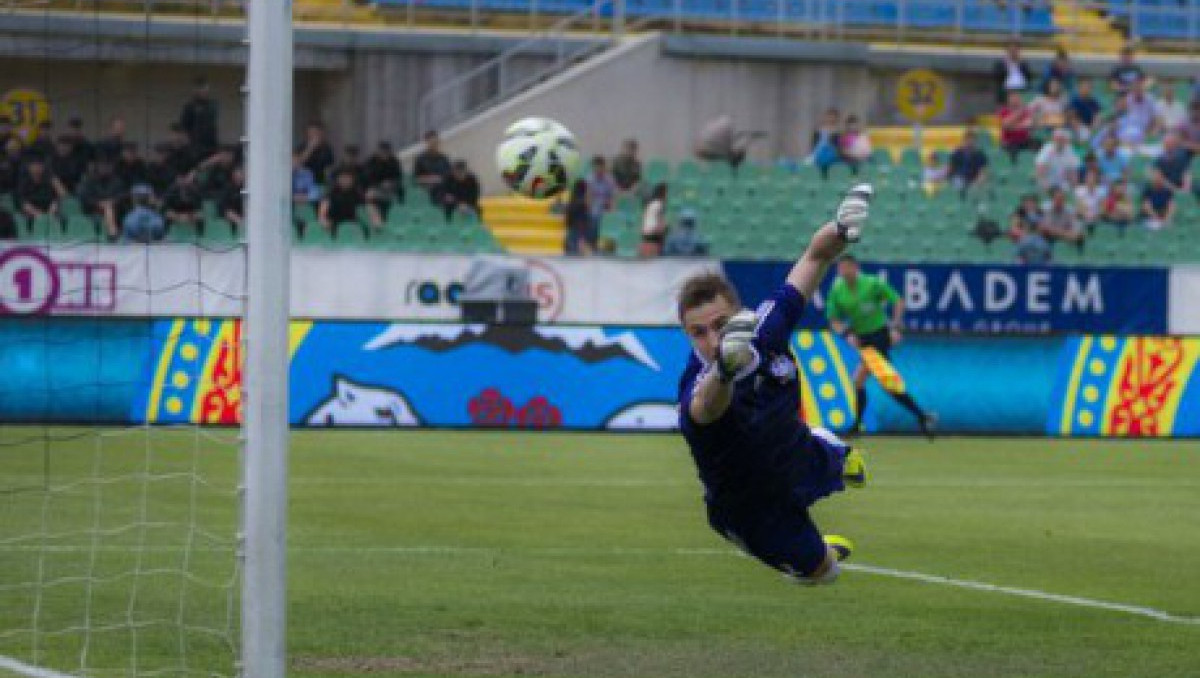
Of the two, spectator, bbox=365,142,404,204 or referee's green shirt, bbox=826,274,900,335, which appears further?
spectator, bbox=365,142,404,204

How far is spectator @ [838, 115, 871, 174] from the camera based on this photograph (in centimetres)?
3431

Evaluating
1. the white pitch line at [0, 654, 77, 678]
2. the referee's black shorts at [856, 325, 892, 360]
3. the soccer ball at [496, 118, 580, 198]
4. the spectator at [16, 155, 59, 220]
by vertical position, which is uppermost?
the soccer ball at [496, 118, 580, 198]

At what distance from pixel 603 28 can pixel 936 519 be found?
21.3 metres

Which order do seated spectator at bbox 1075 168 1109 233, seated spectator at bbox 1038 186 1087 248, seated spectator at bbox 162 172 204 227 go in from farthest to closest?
seated spectator at bbox 1075 168 1109 233 → seated spectator at bbox 1038 186 1087 248 → seated spectator at bbox 162 172 204 227

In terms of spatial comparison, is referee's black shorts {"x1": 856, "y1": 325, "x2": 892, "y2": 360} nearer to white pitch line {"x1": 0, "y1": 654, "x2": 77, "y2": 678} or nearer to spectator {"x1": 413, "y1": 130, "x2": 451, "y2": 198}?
spectator {"x1": 413, "y1": 130, "x2": 451, "y2": 198}

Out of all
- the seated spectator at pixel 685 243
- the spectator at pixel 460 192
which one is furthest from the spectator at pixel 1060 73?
the spectator at pixel 460 192

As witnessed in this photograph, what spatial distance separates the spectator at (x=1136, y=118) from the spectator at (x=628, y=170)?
866 cm

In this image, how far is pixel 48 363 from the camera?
23734 mm

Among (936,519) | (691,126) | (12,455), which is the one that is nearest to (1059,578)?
(936,519)

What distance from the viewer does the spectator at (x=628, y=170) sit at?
106ft

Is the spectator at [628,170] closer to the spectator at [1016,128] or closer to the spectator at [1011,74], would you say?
the spectator at [1016,128]

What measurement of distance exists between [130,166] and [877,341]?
8151 millimetres

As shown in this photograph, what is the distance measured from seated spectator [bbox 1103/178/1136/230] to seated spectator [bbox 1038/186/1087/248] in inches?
33.5

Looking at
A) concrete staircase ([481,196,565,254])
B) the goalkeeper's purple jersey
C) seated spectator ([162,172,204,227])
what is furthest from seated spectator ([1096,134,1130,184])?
the goalkeeper's purple jersey
